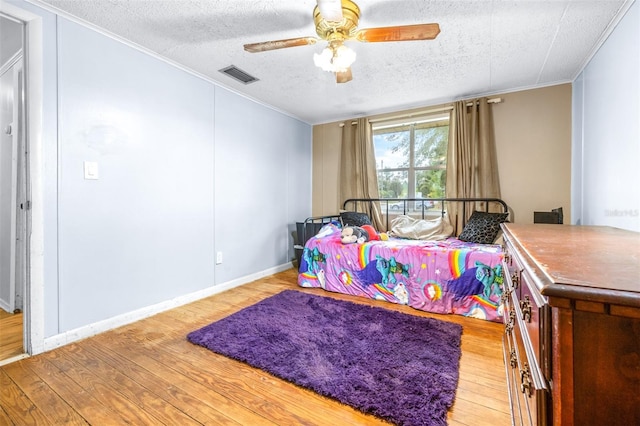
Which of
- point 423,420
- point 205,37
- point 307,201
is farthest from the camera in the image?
point 307,201

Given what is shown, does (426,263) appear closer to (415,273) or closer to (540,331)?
(415,273)

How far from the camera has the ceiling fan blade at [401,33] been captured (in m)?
1.54

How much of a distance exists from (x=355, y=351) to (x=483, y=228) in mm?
1995

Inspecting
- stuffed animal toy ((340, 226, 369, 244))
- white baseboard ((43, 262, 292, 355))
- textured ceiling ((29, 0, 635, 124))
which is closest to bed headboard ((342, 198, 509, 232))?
stuffed animal toy ((340, 226, 369, 244))

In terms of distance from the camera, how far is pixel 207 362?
5.44 feet

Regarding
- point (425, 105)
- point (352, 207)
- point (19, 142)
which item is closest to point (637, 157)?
point (425, 105)

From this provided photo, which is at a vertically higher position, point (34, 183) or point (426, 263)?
point (34, 183)

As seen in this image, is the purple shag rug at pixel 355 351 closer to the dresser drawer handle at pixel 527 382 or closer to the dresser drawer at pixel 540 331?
the dresser drawer handle at pixel 527 382

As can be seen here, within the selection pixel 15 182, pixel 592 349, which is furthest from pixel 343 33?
pixel 15 182

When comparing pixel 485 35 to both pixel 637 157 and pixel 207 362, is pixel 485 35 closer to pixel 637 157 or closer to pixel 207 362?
pixel 637 157

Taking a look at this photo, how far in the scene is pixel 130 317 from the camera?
7.16 feet

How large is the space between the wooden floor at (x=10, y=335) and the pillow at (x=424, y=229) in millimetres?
3361

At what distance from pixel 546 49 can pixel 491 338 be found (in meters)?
2.30

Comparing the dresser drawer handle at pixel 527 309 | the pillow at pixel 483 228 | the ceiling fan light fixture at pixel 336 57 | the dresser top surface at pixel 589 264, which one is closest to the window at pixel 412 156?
the pillow at pixel 483 228
